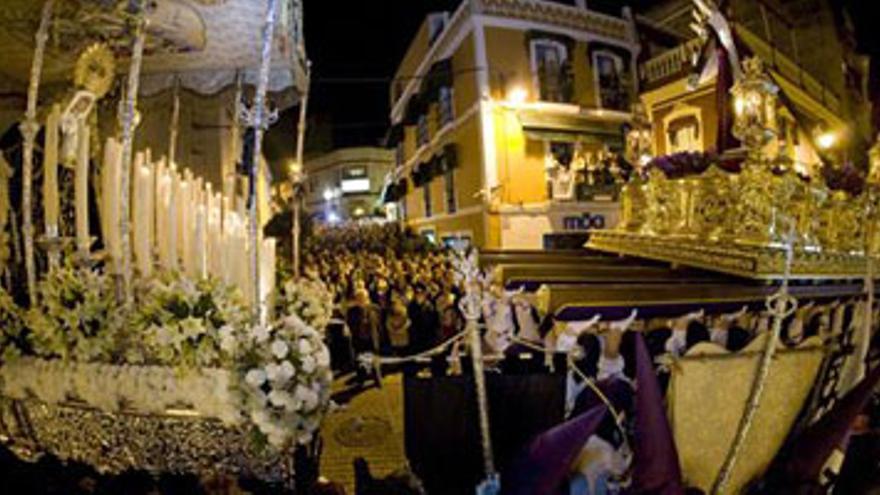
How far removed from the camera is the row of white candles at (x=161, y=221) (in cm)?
362

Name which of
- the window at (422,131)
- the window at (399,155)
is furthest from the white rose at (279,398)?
the window at (399,155)

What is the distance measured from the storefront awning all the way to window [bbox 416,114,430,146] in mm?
6558

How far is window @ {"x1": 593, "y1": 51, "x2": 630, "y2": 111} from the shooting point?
19.4 meters

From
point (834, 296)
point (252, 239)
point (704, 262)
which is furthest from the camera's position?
point (704, 262)

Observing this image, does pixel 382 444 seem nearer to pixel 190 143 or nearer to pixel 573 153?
pixel 190 143

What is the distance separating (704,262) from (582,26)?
15.5 metres

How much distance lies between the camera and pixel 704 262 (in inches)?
235

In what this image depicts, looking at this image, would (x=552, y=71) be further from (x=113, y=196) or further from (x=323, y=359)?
(x=323, y=359)

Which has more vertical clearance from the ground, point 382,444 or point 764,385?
point 764,385

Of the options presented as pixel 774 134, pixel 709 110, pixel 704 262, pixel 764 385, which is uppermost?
pixel 709 110

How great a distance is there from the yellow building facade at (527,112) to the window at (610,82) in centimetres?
3

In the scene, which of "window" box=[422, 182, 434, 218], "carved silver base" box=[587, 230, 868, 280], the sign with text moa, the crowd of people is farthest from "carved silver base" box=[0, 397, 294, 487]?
"window" box=[422, 182, 434, 218]

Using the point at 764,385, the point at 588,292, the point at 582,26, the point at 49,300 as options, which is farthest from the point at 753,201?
the point at 582,26

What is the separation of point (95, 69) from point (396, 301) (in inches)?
192
